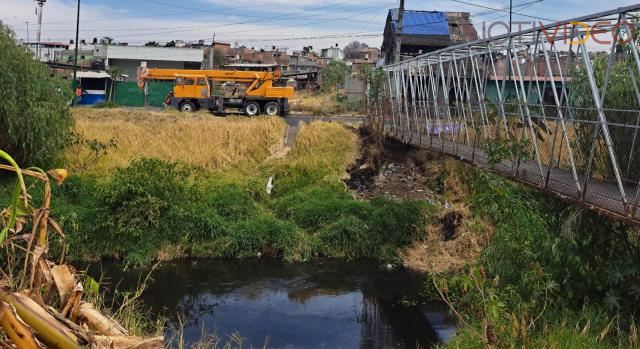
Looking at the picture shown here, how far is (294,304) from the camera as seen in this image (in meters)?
11.8

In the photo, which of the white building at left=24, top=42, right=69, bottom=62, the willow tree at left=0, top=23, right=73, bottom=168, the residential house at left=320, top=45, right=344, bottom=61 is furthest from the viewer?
the residential house at left=320, top=45, right=344, bottom=61

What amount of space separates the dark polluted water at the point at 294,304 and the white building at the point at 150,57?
1345 inches

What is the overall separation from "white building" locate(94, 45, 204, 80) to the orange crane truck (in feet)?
61.5

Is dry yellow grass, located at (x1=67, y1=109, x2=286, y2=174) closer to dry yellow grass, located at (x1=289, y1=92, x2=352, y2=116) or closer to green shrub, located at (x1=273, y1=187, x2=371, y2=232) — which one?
green shrub, located at (x1=273, y1=187, x2=371, y2=232)

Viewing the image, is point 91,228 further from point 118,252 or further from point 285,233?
point 285,233

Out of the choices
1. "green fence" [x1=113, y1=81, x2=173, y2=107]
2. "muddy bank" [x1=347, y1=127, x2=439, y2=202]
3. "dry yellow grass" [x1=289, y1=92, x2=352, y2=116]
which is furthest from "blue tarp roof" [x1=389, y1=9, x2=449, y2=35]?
"muddy bank" [x1=347, y1=127, x2=439, y2=202]

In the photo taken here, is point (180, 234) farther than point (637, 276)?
Yes

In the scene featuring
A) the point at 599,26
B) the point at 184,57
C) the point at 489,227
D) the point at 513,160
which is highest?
the point at 184,57

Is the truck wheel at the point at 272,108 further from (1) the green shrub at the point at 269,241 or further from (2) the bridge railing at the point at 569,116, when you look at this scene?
(2) the bridge railing at the point at 569,116

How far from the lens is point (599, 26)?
279 inches

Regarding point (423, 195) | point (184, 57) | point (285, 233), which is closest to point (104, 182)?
point (285, 233)

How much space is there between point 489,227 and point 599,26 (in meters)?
7.07

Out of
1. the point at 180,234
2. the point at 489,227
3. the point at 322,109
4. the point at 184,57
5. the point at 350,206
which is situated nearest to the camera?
the point at 489,227

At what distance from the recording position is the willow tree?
1523cm
